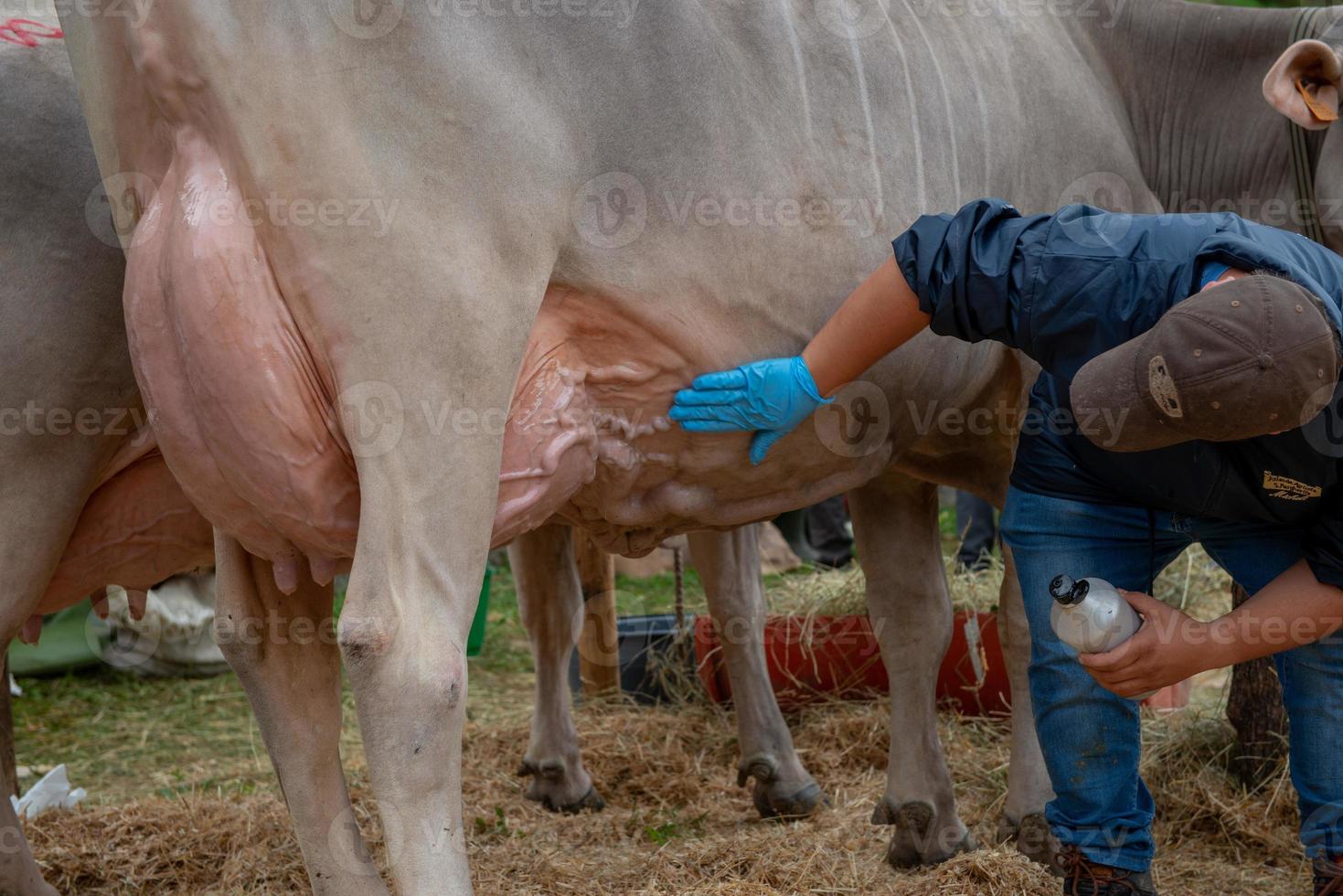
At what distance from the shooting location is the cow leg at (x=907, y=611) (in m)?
3.36

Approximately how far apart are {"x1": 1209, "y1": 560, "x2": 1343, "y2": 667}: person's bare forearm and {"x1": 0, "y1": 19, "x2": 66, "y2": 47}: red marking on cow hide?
2384 mm

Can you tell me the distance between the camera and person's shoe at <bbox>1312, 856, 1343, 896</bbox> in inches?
93.8

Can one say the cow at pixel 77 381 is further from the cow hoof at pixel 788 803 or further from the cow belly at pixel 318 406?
the cow hoof at pixel 788 803

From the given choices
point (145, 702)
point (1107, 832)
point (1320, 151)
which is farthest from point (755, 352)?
point (145, 702)

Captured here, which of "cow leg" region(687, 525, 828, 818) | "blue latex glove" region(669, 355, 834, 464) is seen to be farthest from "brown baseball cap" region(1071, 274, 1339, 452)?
"cow leg" region(687, 525, 828, 818)

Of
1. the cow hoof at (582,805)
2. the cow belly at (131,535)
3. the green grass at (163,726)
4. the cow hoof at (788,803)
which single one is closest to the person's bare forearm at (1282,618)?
the cow hoof at (788,803)

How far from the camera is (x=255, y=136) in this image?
6.57 ft

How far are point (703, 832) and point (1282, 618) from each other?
6.06 ft

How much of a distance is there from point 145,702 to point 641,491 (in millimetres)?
3676

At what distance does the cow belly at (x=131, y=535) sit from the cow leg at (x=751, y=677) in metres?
1.45

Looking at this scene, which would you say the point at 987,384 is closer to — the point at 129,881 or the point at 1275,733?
the point at 1275,733

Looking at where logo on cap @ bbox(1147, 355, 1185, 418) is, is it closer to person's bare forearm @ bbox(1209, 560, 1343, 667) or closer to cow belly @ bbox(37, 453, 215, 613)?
person's bare forearm @ bbox(1209, 560, 1343, 667)

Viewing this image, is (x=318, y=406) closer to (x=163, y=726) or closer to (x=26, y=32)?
(x=26, y=32)

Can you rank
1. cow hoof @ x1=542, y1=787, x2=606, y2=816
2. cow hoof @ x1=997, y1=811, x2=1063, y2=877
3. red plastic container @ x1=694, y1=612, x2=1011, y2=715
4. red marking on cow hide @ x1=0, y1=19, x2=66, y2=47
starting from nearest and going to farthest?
red marking on cow hide @ x1=0, y1=19, x2=66, y2=47 < cow hoof @ x1=997, y1=811, x2=1063, y2=877 < cow hoof @ x1=542, y1=787, x2=606, y2=816 < red plastic container @ x1=694, y1=612, x2=1011, y2=715
